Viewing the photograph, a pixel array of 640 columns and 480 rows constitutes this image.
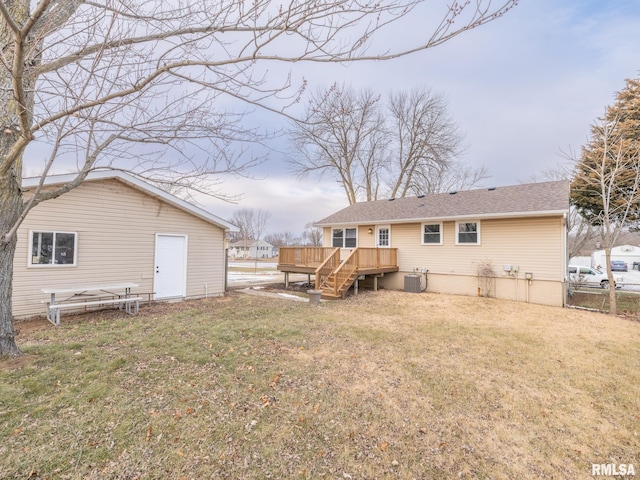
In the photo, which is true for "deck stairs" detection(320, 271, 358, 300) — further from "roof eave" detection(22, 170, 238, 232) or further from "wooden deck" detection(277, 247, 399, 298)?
"roof eave" detection(22, 170, 238, 232)

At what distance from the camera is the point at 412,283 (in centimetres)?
1233

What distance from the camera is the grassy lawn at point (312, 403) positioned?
8.61 ft

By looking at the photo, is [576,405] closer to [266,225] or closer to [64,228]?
[64,228]

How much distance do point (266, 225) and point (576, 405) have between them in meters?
60.7

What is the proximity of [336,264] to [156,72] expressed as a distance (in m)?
9.95

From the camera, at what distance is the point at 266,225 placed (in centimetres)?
6244

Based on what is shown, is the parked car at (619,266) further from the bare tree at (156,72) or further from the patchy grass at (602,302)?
the bare tree at (156,72)

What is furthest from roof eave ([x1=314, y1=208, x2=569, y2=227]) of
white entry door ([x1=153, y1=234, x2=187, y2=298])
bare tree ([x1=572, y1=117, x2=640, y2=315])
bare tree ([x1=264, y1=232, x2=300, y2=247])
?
bare tree ([x1=264, y1=232, x2=300, y2=247])

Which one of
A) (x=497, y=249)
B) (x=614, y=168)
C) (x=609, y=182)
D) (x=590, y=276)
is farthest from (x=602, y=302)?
(x=590, y=276)

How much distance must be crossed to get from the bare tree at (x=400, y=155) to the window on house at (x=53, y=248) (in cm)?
1496

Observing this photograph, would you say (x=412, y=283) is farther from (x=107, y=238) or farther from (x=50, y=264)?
(x=50, y=264)

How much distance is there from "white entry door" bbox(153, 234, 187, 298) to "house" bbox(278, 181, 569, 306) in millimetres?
4756

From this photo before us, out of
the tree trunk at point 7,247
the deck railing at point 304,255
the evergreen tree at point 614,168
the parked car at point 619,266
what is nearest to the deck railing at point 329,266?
the deck railing at point 304,255

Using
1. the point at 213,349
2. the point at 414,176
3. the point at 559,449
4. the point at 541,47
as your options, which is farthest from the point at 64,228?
the point at 414,176
